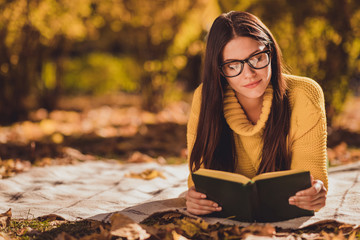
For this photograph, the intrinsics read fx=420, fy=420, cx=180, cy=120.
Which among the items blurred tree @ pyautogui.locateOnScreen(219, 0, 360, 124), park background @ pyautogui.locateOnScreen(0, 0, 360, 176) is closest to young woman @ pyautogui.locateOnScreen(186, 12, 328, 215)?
park background @ pyautogui.locateOnScreen(0, 0, 360, 176)

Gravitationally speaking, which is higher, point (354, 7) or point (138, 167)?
point (354, 7)

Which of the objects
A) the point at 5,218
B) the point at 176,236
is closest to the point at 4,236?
the point at 5,218

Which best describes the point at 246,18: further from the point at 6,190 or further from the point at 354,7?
the point at 354,7

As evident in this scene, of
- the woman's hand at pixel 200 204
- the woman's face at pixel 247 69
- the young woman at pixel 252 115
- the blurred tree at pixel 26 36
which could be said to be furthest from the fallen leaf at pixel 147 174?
the blurred tree at pixel 26 36

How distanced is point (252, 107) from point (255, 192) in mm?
780

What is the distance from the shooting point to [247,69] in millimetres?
2379

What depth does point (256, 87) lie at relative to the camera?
2.43 m

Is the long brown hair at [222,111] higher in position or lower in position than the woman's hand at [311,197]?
higher

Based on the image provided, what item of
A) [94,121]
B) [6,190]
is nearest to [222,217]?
[6,190]

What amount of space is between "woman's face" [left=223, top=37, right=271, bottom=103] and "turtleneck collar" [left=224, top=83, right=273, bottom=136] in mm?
119

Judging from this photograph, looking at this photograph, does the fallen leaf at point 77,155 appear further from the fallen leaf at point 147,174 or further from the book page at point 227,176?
the book page at point 227,176

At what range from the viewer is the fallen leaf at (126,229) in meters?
2.13

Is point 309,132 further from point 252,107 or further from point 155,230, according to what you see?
point 155,230

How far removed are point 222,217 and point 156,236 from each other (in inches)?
19.1
